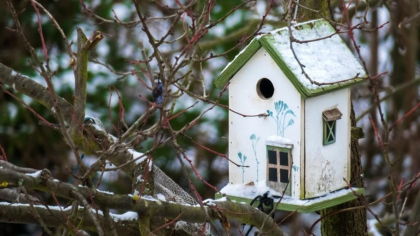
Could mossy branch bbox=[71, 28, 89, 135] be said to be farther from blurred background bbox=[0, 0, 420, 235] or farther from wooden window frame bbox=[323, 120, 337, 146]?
blurred background bbox=[0, 0, 420, 235]

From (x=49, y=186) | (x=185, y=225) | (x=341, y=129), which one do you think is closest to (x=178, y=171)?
(x=185, y=225)

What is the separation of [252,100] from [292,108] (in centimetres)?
20

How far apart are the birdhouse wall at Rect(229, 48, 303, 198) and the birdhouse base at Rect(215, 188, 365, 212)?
55 millimetres

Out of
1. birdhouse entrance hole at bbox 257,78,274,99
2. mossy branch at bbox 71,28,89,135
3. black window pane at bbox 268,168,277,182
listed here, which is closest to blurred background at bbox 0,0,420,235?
birdhouse entrance hole at bbox 257,78,274,99

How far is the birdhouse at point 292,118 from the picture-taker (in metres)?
3.19

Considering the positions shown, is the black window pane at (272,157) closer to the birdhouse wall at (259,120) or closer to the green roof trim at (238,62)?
the birdhouse wall at (259,120)

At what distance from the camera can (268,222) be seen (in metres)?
3.13

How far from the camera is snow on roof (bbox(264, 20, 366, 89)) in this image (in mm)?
3207

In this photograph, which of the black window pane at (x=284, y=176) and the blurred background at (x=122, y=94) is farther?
the blurred background at (x=122, y=94)

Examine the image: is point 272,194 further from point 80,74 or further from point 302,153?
point 80,74

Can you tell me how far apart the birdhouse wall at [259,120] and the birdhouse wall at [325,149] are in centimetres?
5

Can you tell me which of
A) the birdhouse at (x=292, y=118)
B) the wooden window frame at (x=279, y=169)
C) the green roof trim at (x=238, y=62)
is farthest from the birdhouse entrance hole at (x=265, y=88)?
the wooden window frame at (x=279, y=169)

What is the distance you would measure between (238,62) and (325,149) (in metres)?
0.52

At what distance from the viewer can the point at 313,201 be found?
3199 mm
